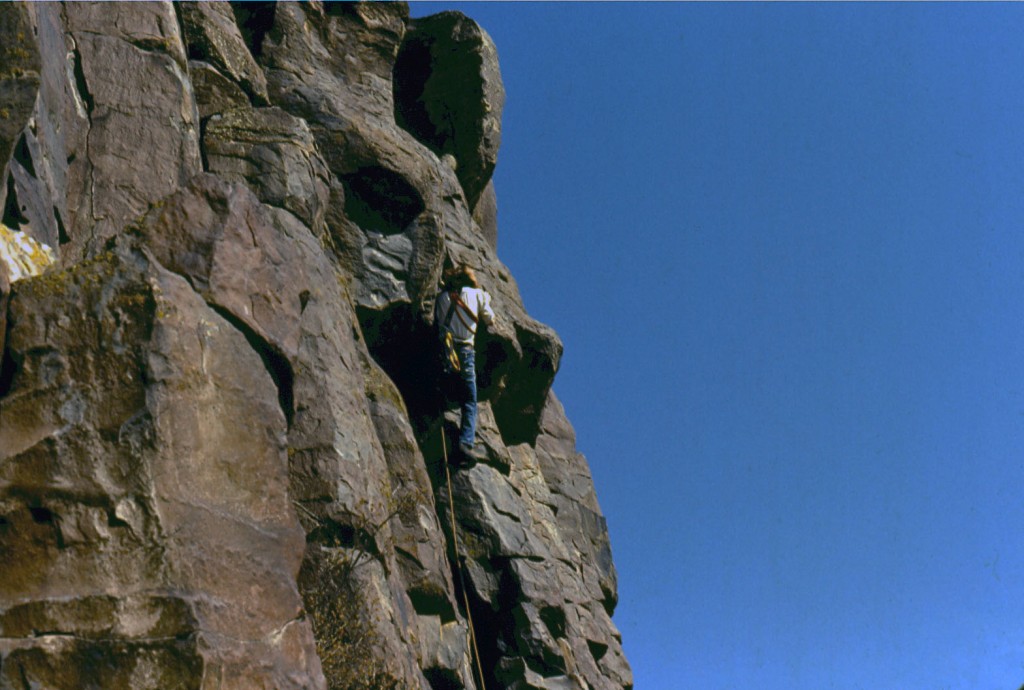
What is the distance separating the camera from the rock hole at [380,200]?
1605cm

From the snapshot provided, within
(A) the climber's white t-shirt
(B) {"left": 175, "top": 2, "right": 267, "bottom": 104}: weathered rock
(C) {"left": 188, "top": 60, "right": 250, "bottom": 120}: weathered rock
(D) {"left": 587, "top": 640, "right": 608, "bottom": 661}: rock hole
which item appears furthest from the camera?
(D) {"left": 587, "top": 640, "right": 608, "bottom": 661}: rock hole

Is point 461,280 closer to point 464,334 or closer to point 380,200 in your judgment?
point 464,334

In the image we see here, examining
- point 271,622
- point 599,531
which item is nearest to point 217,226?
point 271,622

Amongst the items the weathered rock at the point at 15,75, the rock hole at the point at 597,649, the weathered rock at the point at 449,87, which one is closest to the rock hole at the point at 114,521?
the weathered rock at the point at 15,75

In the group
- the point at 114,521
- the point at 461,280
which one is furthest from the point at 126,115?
the point at 114,521

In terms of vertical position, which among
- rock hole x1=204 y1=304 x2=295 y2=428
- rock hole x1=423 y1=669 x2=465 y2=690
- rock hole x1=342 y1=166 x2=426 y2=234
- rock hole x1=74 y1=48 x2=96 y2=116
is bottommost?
rock hole x1=423 y1=669 x2=465 y2=690

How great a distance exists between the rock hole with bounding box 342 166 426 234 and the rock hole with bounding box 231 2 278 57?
2.87 meters

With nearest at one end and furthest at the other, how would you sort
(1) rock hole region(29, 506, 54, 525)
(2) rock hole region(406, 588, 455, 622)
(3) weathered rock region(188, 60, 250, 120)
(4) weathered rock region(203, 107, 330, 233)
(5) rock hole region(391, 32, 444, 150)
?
(1) rock hole region(29, 506, 54, 525) → (2) rock hole region(406, 588, 455, 622) → (4) weathered rock region(203, 107, 330, 233) → (3) weathered rock region(188, 60, 250, 120) → (5) rock hole region(391, 32, 444, 150)

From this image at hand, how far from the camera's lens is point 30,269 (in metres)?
10.0

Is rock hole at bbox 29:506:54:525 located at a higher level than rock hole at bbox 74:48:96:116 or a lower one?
lower

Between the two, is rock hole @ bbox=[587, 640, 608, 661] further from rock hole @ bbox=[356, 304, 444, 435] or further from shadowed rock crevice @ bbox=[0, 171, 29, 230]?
shadowed rock crevice @ bbox=[0, 171, 29, 230]

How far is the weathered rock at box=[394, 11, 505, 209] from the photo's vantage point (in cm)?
2036

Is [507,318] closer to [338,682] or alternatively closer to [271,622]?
[338,682]

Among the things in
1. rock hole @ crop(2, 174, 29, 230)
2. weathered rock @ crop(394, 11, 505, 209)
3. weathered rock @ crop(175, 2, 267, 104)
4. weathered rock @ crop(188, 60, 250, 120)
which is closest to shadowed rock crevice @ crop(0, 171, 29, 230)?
rock hole @ crop(2, 174, 29, 230)
